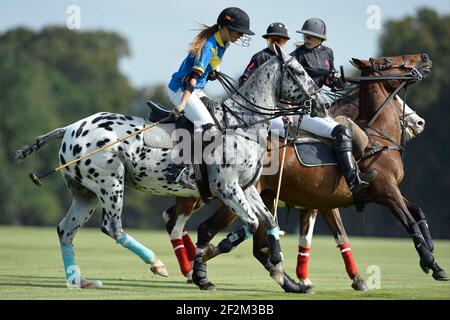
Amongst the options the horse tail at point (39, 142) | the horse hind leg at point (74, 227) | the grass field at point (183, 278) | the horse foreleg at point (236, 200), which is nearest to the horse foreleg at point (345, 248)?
the grass field at point (183, 278)

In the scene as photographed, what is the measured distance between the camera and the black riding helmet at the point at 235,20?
39.9 ft

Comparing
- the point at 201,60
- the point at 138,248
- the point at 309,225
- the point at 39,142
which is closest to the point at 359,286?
the point at 309,225

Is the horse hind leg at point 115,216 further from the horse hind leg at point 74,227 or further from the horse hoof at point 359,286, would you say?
the horse hoof at point 359,286

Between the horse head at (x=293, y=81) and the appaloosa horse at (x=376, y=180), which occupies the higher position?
the horse head at (x=293, y=81)

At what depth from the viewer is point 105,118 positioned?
12.4 meters

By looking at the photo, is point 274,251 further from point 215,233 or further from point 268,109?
point 268,109

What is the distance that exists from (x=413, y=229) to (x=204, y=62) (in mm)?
3353

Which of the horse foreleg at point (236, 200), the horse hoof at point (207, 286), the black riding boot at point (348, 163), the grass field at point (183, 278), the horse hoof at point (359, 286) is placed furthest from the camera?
the black riding boot at point (348, 163)

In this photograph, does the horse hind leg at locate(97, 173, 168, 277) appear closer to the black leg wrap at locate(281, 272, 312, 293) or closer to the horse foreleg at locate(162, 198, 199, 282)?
the black leg wrap at locate(281, 272, 312, 293)

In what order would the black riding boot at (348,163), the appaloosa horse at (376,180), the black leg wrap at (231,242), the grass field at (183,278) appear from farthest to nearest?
the appaloosa horse at (376,180), the black riding boot at (348,163), the black leg wrap at (231,242), the grass field at (183,278)

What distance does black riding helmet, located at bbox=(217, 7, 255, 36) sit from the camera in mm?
12156

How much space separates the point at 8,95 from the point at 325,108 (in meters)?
48.3

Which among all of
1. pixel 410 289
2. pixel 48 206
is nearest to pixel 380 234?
pixel 48 206

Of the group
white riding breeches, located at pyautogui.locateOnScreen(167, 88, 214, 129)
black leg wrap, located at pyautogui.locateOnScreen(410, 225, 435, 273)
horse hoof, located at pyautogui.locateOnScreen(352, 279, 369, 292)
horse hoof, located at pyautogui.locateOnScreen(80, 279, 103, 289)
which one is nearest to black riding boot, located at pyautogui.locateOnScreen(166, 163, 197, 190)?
white riding breeches, located at pyautogui.locateOnScreen(167, 88, 214, 129)
